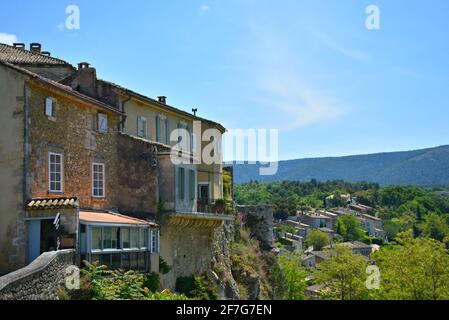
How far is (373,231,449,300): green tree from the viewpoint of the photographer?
4197cm

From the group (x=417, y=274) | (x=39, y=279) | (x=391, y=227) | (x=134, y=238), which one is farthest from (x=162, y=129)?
(x=391, y=227)

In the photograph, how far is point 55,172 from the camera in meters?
24.0

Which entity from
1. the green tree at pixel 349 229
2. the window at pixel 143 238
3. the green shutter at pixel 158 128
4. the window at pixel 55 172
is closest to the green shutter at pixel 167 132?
the green shutter at pixel 158 128

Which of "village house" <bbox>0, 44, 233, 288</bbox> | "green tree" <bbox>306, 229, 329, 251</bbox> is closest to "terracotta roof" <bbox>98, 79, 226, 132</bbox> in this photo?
"village house" <bbox>0, 44, 233, 288</bbox>

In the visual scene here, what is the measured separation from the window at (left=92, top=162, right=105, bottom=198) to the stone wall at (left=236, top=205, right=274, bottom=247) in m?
23.8

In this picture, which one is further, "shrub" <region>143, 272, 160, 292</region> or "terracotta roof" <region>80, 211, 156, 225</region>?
"shrub" <region>143, 272, 160, 292</region>

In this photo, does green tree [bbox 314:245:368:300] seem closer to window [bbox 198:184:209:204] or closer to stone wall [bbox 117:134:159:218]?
window [bbox 198:184:209:204]

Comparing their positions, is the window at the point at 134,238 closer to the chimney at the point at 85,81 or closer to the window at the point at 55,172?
the window at the point at 55,172

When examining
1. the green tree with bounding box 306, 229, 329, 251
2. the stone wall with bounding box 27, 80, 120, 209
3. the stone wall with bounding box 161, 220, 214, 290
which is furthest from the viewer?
the green tree with bounding box 306, 229, 329, 251

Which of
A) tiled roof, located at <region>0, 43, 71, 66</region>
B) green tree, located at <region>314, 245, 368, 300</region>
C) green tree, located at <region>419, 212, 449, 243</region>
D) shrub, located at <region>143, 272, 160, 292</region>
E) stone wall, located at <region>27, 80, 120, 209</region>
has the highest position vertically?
tiled roof, located at <region>0, 43, 71, 66</region>

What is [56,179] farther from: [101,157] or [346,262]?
[346,262]

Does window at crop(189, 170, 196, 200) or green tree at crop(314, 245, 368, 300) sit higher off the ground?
window at crop(189, 170, 196, 200)

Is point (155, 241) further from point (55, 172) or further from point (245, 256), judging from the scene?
point (245, 256)

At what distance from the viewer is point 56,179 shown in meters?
24.0
